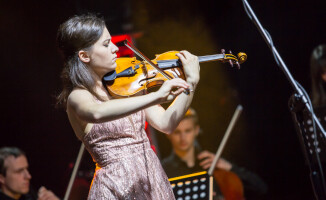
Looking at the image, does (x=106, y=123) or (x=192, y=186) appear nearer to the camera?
(x=106, y=123)

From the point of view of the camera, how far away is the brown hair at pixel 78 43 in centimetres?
178

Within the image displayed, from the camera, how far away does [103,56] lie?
1.79 meters

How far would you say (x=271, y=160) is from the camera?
179 inches

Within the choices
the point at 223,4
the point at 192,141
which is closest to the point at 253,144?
the point at 192,141

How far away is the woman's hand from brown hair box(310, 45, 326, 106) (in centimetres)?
232

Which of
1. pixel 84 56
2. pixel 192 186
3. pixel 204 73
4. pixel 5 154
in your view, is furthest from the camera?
pixel 204 73

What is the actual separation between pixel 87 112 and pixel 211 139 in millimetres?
2718

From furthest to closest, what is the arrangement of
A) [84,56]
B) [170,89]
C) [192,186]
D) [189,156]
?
1. [189,156]
2. [192,186]
3. [84,56]
4. [170,89]

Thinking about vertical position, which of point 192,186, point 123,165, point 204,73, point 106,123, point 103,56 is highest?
point 204,73

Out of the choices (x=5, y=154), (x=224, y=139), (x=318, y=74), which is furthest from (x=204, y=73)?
(x=5, y=154)

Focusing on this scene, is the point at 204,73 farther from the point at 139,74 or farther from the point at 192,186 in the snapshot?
the point at 139,74

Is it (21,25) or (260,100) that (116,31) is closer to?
(21,25)

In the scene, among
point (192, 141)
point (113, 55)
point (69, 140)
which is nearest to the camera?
point (113, 55)

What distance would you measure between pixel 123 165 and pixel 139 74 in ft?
1.42
